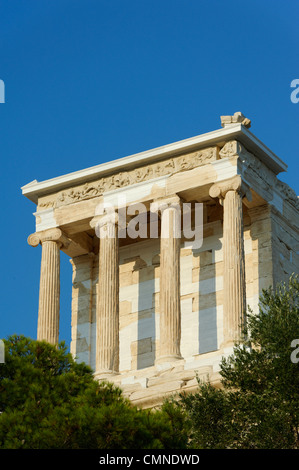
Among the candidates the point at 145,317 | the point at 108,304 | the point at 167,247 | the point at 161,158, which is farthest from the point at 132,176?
the point at 145,317

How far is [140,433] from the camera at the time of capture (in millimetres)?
29688

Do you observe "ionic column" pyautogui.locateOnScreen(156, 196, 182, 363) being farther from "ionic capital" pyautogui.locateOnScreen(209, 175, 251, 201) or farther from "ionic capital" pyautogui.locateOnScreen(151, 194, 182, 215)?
"ionic capital" pyautogui.locateOnScreen(209, 175, 251, 201)

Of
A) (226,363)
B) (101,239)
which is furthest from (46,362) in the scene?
(101,239)

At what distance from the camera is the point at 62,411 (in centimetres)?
3084

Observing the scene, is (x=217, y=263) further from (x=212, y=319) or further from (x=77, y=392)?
(x=77, y=392)

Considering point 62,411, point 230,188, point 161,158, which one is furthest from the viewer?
point 161,158

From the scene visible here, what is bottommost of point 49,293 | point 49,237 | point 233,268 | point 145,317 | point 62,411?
point 62,411

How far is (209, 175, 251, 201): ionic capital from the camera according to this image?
40750 mm

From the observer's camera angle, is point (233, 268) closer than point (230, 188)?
Yes

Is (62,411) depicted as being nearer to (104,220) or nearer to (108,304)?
(108,304)

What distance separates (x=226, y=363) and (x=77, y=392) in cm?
397

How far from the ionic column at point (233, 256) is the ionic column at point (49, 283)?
5302 mm

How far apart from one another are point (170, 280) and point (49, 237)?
178 inches

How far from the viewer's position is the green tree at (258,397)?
107 ft
